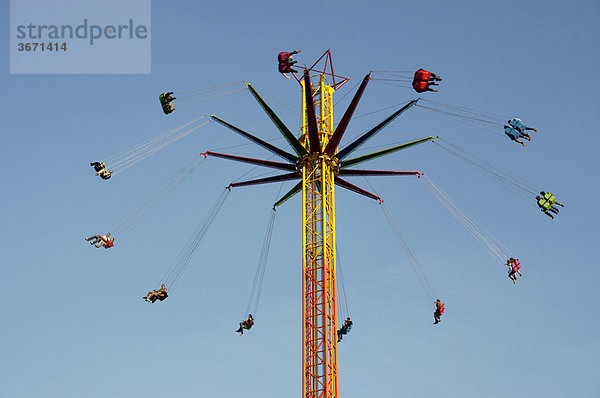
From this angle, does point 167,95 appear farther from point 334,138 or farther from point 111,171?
point 334,138

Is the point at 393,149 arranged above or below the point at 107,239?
above

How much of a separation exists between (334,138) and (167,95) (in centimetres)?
1190

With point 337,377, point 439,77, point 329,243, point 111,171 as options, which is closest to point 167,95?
point 111,171

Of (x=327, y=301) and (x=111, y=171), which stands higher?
(x=111, y=171)

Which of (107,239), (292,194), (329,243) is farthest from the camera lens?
(292,194)

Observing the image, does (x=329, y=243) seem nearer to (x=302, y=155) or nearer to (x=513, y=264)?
(x=302, y=155)

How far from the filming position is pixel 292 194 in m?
58.8

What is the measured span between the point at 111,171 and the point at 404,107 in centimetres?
1907

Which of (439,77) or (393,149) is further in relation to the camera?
(393,149)

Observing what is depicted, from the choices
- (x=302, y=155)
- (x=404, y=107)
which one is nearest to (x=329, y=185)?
(x=302, y=155)

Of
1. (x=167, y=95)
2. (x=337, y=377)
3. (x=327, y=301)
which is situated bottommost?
(x=337, y=377)

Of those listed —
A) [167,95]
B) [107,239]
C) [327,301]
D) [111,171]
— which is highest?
[167,95]

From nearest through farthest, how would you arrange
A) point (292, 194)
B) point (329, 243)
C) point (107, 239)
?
point (107, 239)
point (329, 243)
point (292, 194)

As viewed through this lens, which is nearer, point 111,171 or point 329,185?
point 111,171
